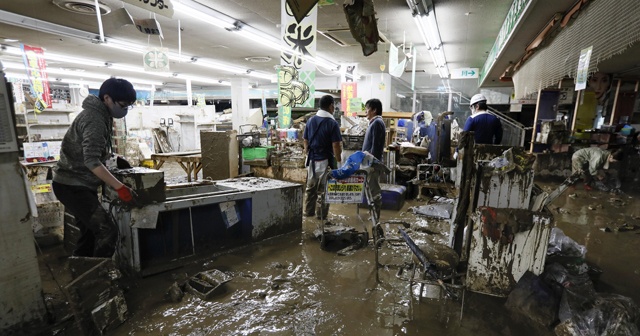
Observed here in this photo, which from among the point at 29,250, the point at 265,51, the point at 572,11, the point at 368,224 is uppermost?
the point at 265,51

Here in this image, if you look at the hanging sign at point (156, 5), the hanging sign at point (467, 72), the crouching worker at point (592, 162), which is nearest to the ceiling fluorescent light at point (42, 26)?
the hanging sign at point (156, 5)

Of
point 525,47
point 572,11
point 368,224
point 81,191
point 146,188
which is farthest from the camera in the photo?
point 525,47

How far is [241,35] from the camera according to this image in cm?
835

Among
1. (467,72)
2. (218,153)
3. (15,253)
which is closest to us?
(15,253)

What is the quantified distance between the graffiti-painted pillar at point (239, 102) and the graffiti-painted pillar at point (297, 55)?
957 cm

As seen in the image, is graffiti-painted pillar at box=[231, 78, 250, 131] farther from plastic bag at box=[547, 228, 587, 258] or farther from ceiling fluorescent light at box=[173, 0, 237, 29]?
plastic bag at box=[547, 228, 587, 258]

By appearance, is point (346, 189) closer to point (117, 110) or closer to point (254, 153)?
point (117, 110)

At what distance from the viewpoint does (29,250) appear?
88.3 inches

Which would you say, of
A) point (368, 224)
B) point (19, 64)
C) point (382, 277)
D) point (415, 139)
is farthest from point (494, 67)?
point (19, 64)

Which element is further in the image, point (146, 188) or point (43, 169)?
point (43, 169)

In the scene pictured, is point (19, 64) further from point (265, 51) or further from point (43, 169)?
point (43, 169)

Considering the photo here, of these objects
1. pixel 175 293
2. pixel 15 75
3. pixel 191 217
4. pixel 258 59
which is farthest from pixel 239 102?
pixel 175 293

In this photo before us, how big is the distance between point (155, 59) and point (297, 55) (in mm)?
4119

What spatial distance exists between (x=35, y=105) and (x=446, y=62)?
14.7 metres
